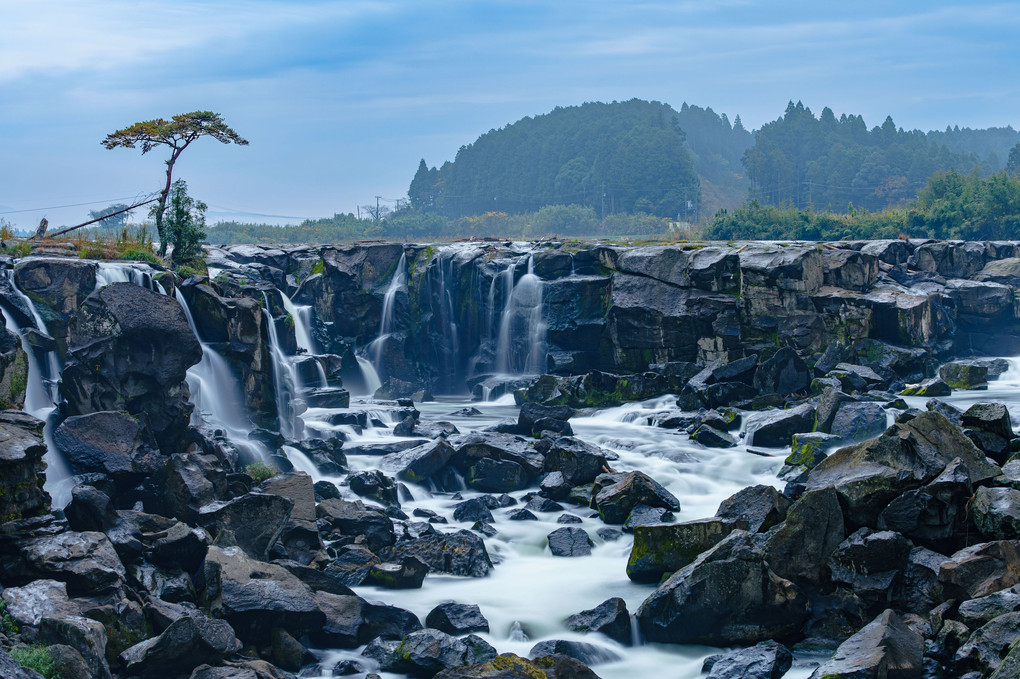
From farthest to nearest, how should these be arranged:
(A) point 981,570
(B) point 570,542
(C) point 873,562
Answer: (B) point 570,542, (C) point 873,562, (A) point 981,570

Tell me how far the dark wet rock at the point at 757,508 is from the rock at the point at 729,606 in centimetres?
190

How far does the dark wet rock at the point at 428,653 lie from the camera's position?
1133cm

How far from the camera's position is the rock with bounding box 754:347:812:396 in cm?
2753

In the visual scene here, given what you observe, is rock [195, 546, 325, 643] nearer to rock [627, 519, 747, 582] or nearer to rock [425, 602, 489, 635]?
rock [425, 602, 489, 635]

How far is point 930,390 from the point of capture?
27.1m

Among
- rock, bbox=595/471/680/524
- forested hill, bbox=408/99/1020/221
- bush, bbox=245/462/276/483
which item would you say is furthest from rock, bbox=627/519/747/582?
forested hill, bbox=408/99/1020/221

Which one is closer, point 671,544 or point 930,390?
point 671,544

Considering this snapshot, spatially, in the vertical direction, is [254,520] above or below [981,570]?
above

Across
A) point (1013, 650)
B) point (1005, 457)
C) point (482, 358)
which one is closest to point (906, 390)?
point (1005, 457)

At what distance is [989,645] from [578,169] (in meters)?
106

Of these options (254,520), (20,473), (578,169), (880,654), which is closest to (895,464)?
(880,654)

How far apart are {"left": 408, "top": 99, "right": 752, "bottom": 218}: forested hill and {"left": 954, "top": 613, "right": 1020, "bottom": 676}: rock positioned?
8842 centimetres

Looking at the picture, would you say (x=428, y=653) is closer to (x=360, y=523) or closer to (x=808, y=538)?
(x=360, y=523)

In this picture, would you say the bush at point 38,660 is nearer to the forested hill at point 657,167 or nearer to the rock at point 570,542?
the rock at point 570,542
